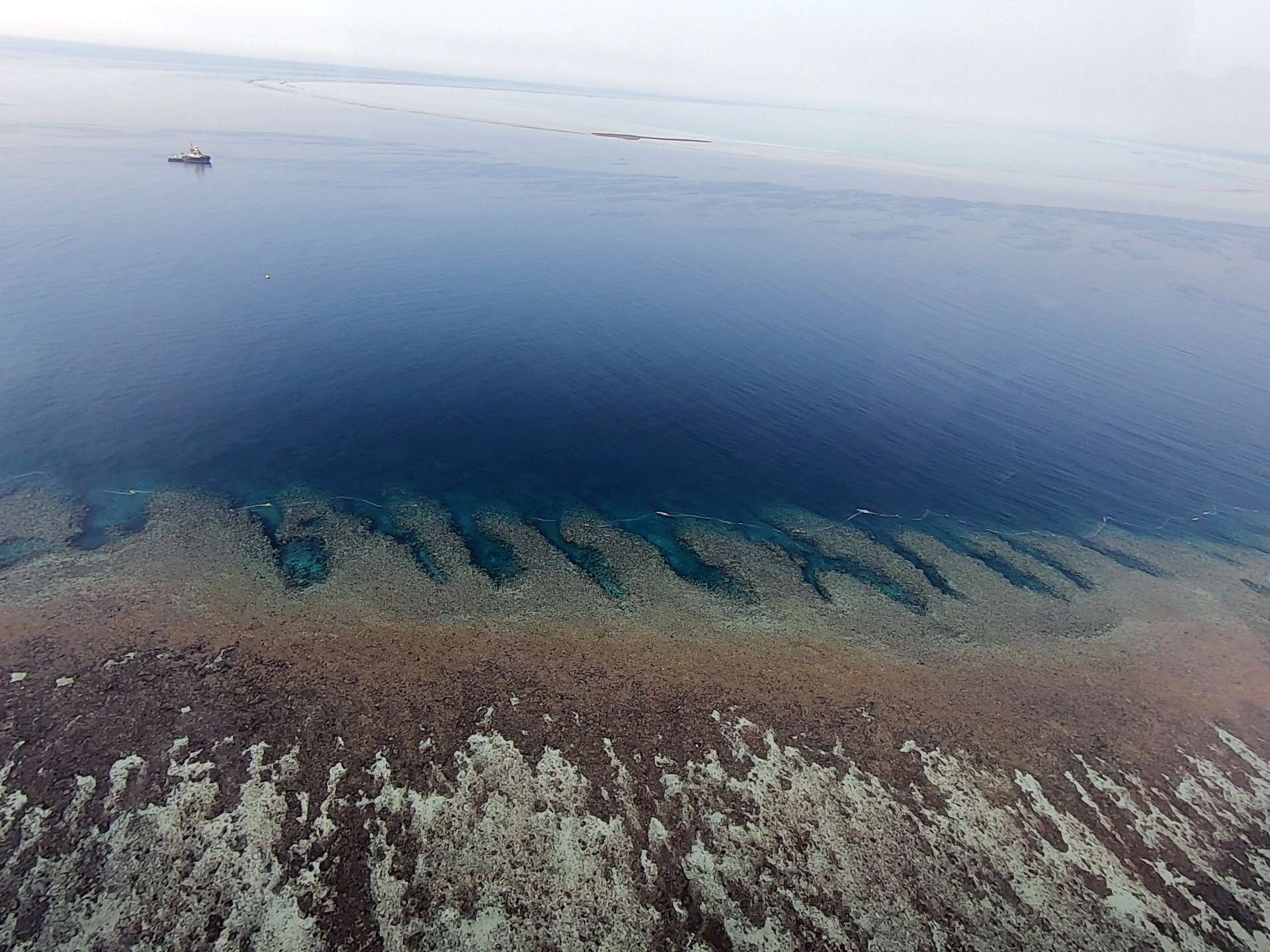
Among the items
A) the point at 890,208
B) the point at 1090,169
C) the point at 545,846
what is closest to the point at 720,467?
the point at 545,846

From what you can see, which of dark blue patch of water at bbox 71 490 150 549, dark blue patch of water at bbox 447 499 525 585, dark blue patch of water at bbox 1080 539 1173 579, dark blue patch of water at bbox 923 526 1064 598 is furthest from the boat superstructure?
dark blue patch of water at bbox 1080 539 1173 579

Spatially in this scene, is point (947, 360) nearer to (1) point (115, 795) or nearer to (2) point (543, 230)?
(2) point (543, 230)

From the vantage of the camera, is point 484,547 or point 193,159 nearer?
point 484,547

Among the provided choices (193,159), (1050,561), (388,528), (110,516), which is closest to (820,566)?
(1050,561)

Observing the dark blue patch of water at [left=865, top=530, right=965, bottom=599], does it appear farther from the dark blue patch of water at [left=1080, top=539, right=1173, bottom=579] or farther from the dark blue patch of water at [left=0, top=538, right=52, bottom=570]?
the dark blue patch of water at [left=0, top=538, right=52, bottom=570]

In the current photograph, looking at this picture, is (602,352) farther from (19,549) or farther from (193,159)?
(193,159)
